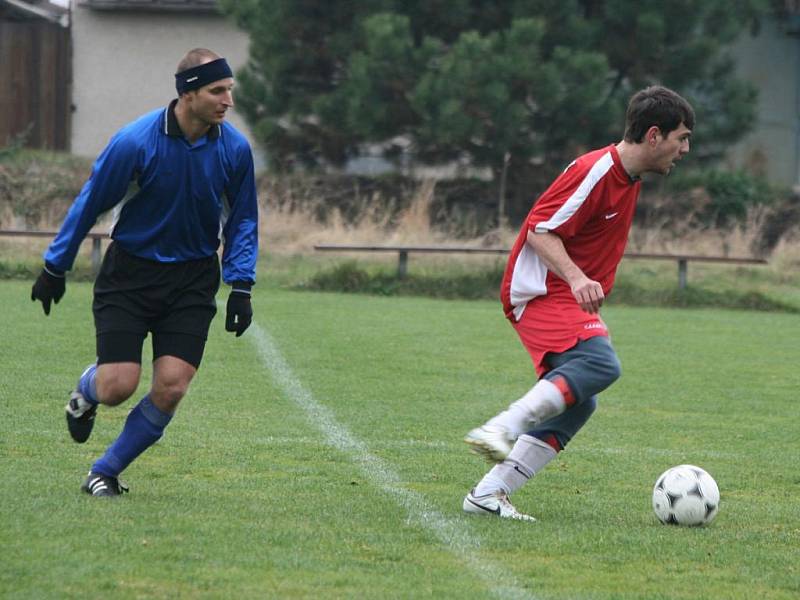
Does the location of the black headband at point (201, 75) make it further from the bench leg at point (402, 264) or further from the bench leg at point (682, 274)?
the bench leg at point (682, 274)

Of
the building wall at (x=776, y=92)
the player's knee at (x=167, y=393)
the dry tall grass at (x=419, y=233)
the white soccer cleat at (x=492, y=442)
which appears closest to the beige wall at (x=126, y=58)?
the dry tall grass at (x=419, y=233)

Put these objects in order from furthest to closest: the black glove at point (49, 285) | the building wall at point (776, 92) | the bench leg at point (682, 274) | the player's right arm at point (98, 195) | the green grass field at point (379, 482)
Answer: the building wall at point (776, 92), the bench leg at point (682, 274), the black glove at point (49, 285), the player's right arm at point (98, 195), the green grass field at point (379, 482)

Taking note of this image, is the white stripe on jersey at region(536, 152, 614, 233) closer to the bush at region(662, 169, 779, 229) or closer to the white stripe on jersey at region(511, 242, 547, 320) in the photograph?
the white stripe on jersey at region(511, 242, 547, 320)

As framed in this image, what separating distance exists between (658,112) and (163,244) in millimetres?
2091

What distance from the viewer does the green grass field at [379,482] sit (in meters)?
4.87

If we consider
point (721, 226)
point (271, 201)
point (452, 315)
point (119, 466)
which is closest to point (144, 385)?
point (119, 466)

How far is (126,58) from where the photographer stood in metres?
28.4

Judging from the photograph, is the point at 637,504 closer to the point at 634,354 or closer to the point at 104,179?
the point at 104,179

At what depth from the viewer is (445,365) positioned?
489 inches

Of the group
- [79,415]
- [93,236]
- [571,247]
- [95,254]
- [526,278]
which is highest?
[571,247]

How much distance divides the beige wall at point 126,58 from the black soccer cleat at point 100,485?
22560mm

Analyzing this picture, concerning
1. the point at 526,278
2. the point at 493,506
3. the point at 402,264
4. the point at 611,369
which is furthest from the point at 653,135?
the point at 402,264

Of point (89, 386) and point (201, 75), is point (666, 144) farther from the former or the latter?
point (89, 386)

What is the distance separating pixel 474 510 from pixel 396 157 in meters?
18.5
